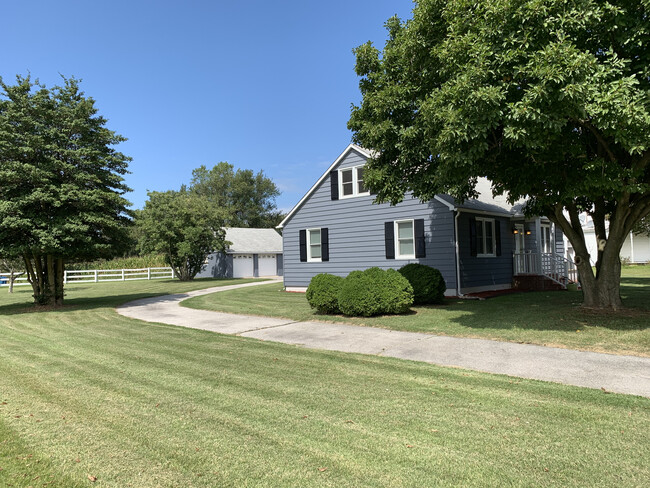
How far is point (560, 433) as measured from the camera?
3.91 metres

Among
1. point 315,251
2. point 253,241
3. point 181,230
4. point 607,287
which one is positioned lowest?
point 607,287

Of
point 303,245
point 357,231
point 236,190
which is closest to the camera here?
point 357,231

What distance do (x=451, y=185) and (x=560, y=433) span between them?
279 inches

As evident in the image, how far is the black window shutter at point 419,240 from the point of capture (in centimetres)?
1581

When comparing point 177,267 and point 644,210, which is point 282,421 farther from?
point 177,267

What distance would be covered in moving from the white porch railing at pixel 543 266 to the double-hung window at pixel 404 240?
4847 millimetres

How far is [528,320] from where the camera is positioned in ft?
32.0

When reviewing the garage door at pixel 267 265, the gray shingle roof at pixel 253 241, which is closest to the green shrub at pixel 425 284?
the gray shingle roof at pixel 253 241

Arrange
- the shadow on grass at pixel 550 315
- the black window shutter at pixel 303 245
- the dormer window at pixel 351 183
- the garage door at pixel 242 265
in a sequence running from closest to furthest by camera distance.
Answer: the shadow on grass at pixel 550 315 < the dormer window at pixel 351 183 < the black window shutter at pixel 303 245 < the garage door at pixel 242 265

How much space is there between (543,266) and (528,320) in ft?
31.4

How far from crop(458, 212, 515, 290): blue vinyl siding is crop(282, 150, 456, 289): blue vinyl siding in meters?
0.70

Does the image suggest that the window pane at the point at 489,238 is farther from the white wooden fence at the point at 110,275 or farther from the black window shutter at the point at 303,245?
the white wooden fence at the point at 110,275

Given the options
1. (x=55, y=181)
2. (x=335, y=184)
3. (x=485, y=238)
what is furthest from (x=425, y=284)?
(x=55, y=181)

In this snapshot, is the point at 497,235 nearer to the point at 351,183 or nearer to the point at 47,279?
the point at 351,183
